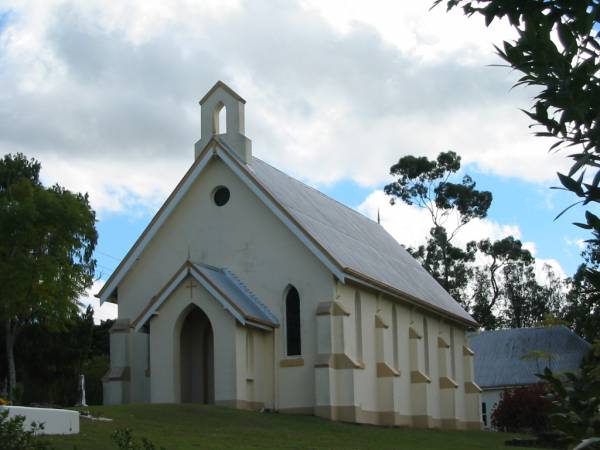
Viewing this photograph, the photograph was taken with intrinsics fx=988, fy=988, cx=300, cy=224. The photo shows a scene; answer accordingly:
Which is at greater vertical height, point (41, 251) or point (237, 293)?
point (41, 251)

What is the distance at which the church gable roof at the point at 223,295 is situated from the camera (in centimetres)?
3052

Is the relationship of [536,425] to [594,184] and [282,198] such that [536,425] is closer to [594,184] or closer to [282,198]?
[282,198]

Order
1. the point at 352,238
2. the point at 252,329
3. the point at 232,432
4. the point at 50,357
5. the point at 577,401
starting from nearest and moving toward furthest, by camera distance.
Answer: the point at 577,401 → the point at 232,432 → the point at 252,329 → the point at 352,238 → the point at 50,357

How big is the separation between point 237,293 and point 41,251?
15.3m

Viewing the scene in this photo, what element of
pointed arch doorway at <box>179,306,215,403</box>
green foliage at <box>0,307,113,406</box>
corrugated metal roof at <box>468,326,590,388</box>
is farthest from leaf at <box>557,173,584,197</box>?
corrugated metal roof at <box>468,326,590,388</box>

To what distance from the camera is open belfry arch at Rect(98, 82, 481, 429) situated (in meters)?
31.3

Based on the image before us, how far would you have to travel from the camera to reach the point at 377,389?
34.3m

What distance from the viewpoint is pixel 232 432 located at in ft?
77.8

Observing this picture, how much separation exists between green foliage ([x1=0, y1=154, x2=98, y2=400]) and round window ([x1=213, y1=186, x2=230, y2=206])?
1192 centimetres

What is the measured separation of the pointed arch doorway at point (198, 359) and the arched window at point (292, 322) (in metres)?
2.62

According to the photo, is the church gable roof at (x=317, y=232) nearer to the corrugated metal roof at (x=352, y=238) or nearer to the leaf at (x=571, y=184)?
the corrugated metal roof at (x=352, y=238)

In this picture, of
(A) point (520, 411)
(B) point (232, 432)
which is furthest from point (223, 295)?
(A) point (520, 411)

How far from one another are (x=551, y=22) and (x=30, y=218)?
40008mm

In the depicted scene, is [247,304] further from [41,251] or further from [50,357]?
[50,357]
